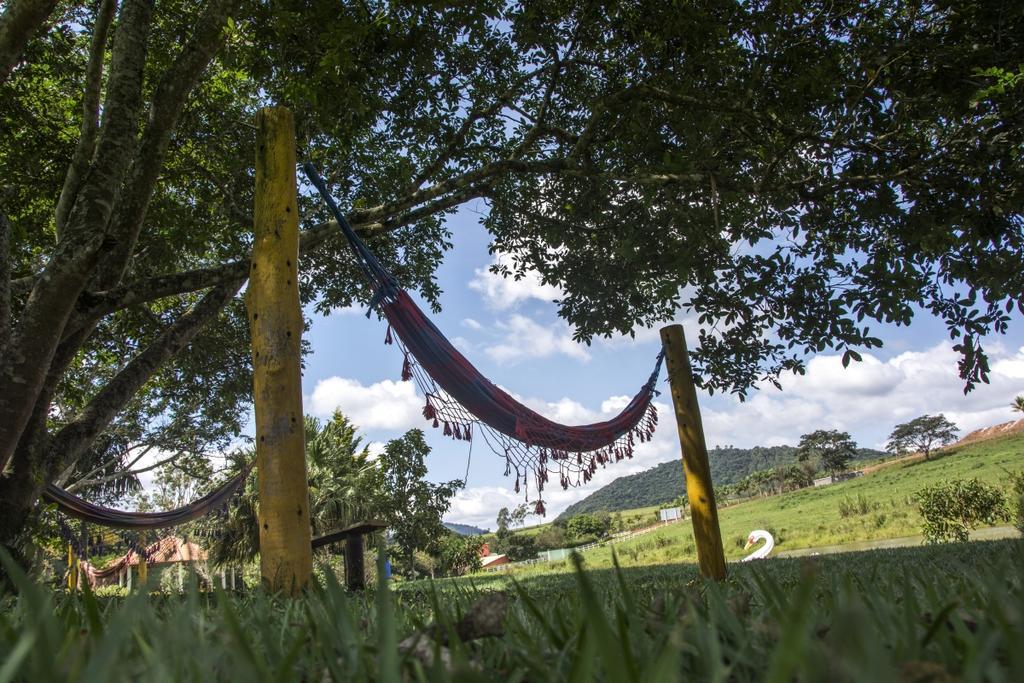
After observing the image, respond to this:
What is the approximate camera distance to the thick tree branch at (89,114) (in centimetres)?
432

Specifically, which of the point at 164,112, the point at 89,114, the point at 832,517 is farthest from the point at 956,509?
the point at 832,517

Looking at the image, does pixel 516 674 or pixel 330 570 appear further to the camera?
pixel 330 570

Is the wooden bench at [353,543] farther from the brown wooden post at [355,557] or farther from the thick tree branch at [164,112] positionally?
the thick tree branch at [164,112]

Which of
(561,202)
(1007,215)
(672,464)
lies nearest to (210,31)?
(561,202)

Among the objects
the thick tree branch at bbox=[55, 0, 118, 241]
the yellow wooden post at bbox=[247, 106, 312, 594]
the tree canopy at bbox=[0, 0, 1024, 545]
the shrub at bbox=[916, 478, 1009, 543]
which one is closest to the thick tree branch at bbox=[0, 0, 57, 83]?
the tree canopy at bbox=[0, 0, 1024, 545]

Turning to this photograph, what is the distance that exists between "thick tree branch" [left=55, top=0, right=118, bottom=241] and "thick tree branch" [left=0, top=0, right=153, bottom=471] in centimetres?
37

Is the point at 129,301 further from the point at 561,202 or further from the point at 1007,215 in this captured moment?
the point at 1007,215

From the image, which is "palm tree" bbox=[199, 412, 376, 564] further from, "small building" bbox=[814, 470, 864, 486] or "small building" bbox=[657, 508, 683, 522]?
"small building" bbox=[814, 470, 864, 486]

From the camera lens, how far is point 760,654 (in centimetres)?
61

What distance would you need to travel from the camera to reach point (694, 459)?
3.76 meters

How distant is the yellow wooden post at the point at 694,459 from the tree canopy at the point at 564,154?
47 cm

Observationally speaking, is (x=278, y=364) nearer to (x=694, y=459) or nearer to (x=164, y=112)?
(x=694, y=459)

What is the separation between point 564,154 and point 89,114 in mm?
3829

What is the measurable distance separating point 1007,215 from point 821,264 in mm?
1130
